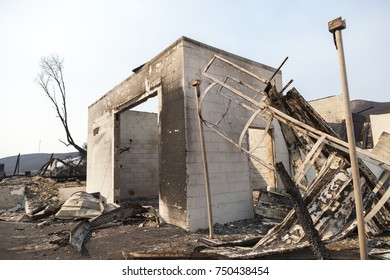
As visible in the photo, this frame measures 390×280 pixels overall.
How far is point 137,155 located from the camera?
1066cm

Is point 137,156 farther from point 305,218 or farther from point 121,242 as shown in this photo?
point 305,218

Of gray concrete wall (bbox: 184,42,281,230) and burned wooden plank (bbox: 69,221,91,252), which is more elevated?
gray concrete wall (bbox: 184,42,281,230)

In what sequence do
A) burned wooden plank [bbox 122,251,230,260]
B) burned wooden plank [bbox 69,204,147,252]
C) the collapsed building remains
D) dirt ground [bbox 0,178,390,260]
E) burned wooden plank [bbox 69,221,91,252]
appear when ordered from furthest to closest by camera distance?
burned wooden plank [bbox 69,204,147,252] → burned wooden plank [bbox 69,221,91,252] → the collapsed building remains → dirt ground [bbox 0,178,390,260] → burned wooden plank [bbox 122,251,230,260]

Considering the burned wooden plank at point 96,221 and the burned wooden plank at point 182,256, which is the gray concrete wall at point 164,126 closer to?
the burned wooden plank at point 96,221

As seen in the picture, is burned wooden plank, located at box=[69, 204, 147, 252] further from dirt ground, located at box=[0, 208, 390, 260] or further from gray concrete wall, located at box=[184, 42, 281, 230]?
gray concrete wall, located at box=[184, 42, 281, 230]

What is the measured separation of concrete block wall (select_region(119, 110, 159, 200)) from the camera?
10.3 meters

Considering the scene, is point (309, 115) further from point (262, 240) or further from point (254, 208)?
point (254, 208)

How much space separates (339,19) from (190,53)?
369cm

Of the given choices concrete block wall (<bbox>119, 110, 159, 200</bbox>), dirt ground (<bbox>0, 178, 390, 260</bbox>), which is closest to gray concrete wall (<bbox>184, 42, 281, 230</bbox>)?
dirt ground (<bbox>0, 178, 390, 260</bbox>)

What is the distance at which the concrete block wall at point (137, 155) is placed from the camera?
10266 mm

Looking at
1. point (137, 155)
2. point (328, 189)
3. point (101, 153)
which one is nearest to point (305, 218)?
point (328, 189)

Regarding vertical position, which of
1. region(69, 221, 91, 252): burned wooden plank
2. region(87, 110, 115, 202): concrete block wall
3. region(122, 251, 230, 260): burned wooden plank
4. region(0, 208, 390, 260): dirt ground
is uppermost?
region(87, 110, 115, 202): concrete block wall

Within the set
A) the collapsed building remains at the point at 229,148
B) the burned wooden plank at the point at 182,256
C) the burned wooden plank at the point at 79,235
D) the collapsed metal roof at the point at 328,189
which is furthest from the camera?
the burned wooden plank at the point at 79,235

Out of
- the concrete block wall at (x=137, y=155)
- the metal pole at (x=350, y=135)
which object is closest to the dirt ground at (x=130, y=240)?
the metal pole at (x=350, y=135)
